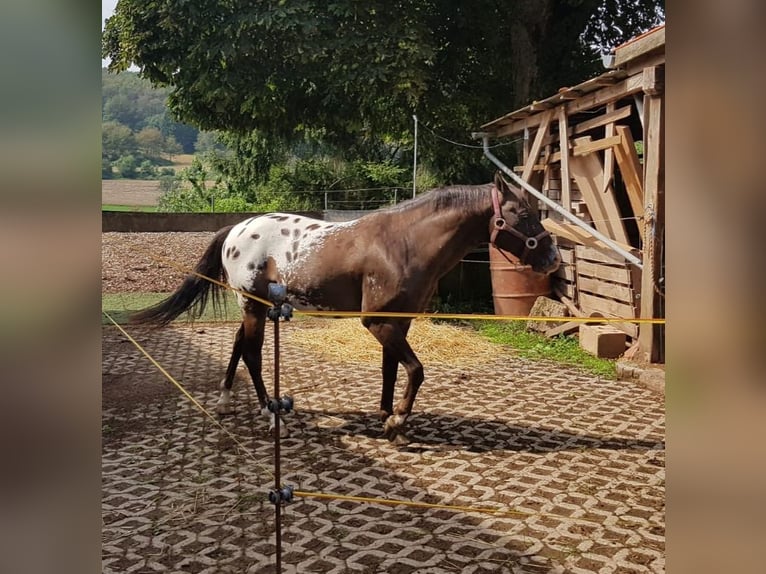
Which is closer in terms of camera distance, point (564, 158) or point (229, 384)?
point (229, 384)

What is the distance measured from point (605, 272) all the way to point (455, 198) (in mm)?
3252

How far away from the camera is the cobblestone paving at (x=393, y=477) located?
2.79m

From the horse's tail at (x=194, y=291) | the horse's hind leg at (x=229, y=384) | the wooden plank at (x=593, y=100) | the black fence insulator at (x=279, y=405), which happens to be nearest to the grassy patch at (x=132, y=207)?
the wooden plank at (x=593, y=100)

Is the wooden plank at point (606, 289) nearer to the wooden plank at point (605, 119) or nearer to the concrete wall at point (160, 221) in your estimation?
the wooden plank at point (605, 119)

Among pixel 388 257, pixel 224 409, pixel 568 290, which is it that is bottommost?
pixel 224 409

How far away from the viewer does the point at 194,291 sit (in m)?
4.86

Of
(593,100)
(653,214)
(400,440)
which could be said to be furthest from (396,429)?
(593,100)

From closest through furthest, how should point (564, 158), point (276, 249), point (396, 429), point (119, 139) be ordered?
point (396, 429), point (276, 249), point (564, 158), point (119, 139)

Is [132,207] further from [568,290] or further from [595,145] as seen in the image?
[595,145]

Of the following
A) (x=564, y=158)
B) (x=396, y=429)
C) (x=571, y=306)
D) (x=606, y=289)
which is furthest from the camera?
(x=571, y=306)

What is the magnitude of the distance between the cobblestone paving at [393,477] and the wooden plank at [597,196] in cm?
162
